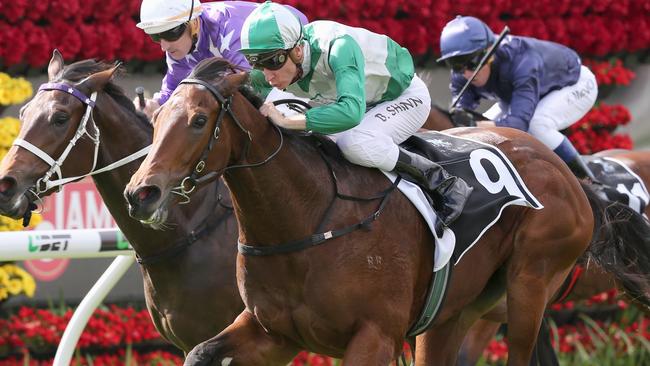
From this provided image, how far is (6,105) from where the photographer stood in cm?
677

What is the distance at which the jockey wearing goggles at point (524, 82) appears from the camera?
6.74 metres

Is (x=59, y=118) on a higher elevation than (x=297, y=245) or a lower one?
higher

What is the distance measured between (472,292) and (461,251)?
265mm

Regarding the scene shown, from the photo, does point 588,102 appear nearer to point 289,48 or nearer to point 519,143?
point 519,143

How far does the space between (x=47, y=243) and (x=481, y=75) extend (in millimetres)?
2896

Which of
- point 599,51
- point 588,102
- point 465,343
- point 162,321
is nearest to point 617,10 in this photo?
point 599,51

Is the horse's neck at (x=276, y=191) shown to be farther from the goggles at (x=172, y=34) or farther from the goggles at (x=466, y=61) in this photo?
the goggles at (x=466, y=61)

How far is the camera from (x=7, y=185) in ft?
14.7

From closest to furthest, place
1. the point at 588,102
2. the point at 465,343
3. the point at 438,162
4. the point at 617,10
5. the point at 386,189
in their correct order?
the point at 386,189 → the point at 438,162 → the point at 465,343 → the point at 588,102 → the point at 617,10

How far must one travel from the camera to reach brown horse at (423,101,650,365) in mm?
6539

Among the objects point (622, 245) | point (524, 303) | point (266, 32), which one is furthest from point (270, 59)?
point (622, 245)

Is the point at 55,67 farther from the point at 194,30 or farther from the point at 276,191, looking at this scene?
the point at 276,191

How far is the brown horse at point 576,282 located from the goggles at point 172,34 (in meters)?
2.13

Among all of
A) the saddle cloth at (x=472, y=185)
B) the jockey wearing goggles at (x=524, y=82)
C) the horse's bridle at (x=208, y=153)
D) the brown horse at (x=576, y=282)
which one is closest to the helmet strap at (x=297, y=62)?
the horse's bridle at (x=208, y=153)
